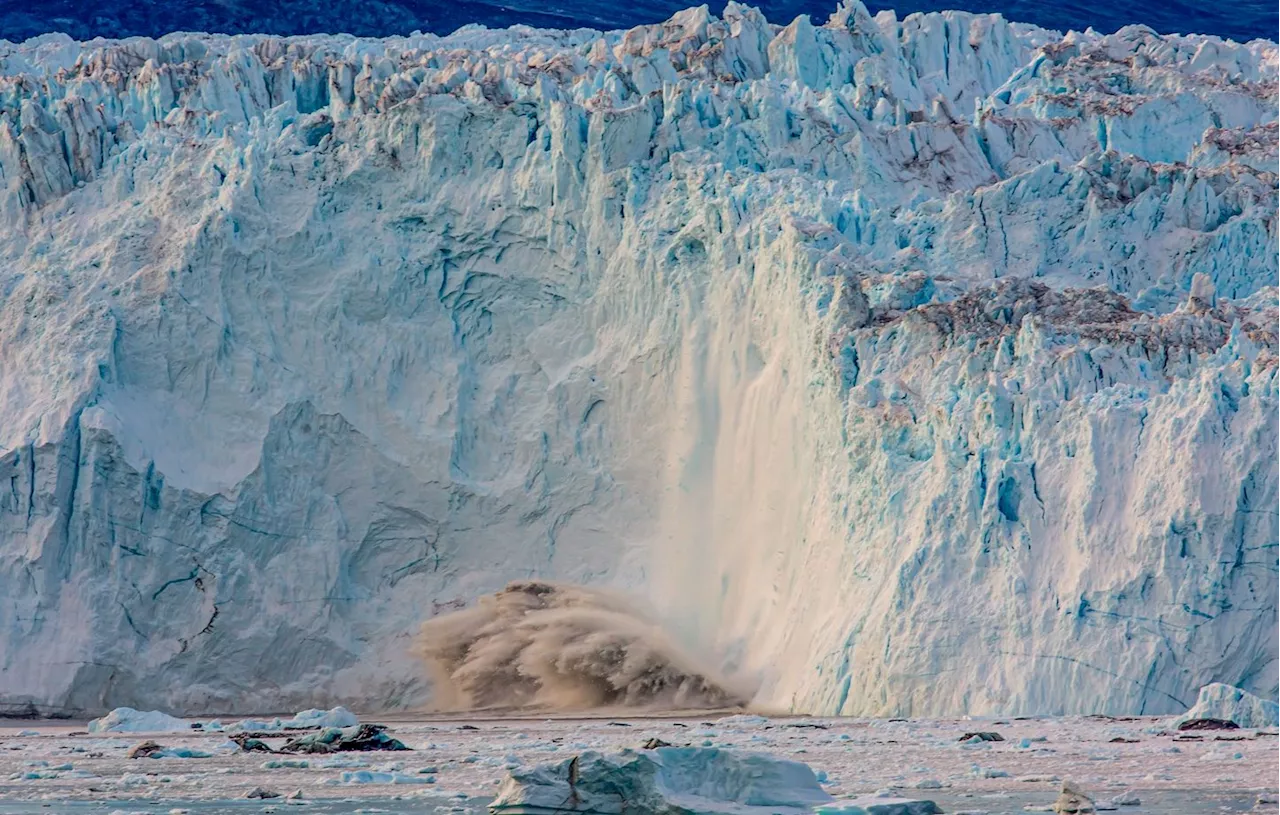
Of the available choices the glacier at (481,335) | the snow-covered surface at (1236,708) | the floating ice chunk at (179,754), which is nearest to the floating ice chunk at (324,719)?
the floating ice chunk at (179,754)

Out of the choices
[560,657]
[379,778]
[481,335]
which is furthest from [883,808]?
[481,335]

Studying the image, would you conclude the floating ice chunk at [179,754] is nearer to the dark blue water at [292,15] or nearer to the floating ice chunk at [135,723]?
the floating ice chunk at [135,723]

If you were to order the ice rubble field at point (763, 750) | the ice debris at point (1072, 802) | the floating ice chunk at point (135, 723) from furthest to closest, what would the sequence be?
the floating ice chunk at point (135, 723), the ice rubble field at point (763, 750), the ice debris at point (1072, 802)

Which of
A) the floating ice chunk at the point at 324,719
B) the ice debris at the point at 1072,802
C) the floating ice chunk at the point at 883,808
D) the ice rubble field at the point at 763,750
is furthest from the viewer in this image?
the floating ice chunk at the point at 324,719

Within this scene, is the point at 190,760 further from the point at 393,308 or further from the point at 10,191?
the point at 10,191

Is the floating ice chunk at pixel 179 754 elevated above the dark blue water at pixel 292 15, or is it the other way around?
the dark blue water at pixel 292 15

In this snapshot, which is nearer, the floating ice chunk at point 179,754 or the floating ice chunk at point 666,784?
the floating ice chunk at point 666,784

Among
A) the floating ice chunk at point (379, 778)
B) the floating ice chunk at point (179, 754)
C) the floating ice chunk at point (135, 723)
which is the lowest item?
the floating ice chunk at point (135, 723)

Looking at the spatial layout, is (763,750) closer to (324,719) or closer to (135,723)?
(324,719)
